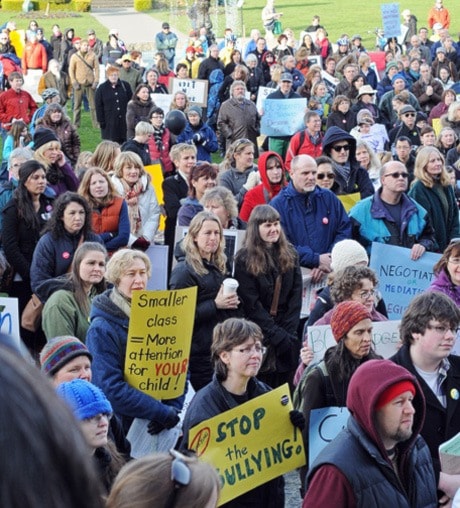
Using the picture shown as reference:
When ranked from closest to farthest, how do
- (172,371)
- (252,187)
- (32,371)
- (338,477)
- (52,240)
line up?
(32,371) → (338,477) → (172,371) → (52,240) → (252,187)

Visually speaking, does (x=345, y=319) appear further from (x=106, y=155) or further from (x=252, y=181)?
(x=106, y=155)

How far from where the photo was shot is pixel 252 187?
34.1 ft

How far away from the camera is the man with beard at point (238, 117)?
17703 millimetres

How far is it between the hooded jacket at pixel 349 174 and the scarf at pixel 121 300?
14.8 ft

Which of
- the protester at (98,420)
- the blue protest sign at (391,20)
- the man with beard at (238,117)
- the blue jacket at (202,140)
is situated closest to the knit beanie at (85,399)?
the protester at (98,420)

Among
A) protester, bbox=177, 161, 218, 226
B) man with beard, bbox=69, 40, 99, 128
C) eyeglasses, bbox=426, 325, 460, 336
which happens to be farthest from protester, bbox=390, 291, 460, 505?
man with beard, bbox=69, 40, 99, 128

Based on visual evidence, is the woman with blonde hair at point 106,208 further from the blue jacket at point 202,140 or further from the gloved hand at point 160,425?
the blue jacket at point 202,140

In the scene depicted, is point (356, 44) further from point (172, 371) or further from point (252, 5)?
point (252, 5)

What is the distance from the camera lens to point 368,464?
3.83 meters

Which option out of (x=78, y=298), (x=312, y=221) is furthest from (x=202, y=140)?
(x=78, y=298)

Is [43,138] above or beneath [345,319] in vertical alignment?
above

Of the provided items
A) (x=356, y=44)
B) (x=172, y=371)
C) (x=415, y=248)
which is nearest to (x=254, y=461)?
(x=172, y=371)

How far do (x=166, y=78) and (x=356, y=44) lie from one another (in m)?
7.15

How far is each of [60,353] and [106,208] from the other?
4380 mm
